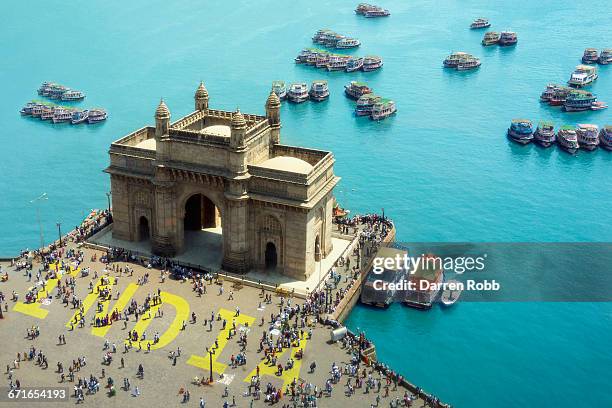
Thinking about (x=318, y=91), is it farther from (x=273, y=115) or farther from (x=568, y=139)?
(x=273, y=115)

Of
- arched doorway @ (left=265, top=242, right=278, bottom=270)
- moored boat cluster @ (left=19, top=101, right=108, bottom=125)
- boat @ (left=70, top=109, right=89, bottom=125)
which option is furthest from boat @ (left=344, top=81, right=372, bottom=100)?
arched doorway @ (left=265, top=242, right=278, bottom=270)

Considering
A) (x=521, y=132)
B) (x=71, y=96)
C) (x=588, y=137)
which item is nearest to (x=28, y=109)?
(x=71, y=96)

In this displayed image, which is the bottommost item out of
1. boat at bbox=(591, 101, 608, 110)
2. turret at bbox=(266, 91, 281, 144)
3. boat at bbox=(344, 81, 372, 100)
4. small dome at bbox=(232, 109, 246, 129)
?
boat at bbox=(591, 101, 608, 110)

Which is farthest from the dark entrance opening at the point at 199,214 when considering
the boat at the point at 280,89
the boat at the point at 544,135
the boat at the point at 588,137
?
the boat at the point at 588,137

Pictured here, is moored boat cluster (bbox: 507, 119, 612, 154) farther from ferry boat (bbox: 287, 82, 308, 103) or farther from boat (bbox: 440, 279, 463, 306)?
boat (bbox: 440, 279, 463, 306)

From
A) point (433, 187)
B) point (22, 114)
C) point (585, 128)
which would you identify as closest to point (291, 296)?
point (433, 187)

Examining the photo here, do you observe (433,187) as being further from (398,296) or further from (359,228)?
(398,296)
